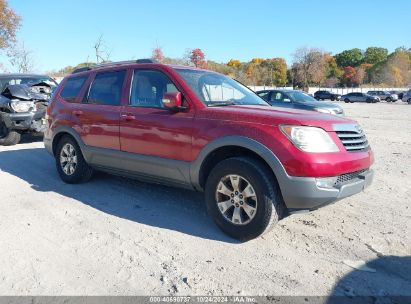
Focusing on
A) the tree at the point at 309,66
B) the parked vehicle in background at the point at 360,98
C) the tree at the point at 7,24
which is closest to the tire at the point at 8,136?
the tree at the point at 7,24

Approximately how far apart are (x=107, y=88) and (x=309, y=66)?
85.0m

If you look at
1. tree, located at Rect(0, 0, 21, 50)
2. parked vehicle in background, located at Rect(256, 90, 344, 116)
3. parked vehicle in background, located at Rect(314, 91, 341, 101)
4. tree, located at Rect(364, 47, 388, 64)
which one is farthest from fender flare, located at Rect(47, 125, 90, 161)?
tree, located at Rect(364, 47, 388, 64)

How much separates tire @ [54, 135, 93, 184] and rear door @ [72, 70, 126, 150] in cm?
33

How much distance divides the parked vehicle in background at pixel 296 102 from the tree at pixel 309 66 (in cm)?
7181

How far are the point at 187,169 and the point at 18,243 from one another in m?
1.88

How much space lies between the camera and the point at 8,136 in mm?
9141

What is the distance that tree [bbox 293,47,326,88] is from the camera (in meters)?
83.5

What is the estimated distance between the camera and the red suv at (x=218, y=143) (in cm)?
347

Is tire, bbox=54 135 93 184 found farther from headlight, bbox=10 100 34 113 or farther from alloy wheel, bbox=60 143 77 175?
headlight, bbox=10 100 34 113

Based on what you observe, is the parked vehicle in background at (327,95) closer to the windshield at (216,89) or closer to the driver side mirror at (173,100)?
the windshield at (216,89)

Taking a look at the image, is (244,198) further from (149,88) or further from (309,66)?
(309,66)

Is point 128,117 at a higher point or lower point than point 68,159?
higher

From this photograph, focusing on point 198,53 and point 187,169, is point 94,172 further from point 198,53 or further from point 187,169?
point 198,53

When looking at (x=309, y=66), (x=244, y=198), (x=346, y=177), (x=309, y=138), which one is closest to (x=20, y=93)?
(x=244, y=198)
